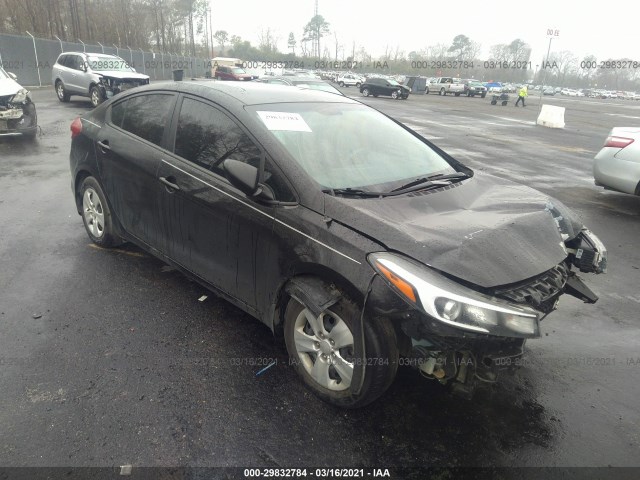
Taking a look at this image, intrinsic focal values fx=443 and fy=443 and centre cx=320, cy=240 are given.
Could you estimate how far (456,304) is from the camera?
213cm

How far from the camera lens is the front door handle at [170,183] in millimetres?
3369

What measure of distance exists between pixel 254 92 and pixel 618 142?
20.1 feet

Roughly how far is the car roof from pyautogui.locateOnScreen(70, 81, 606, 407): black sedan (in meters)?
0.02

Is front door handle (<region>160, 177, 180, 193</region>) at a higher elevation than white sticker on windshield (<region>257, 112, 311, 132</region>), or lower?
lower

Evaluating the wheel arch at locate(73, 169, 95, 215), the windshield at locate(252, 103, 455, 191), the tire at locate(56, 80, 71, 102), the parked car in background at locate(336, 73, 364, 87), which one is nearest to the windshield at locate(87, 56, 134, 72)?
the tire at locate(56, 80, 71, 102)

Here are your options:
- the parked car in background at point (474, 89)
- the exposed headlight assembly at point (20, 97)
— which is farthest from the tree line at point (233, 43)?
the exposed headlight assembly at point (20, 97)

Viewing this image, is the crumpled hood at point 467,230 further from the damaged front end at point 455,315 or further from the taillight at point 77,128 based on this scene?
the taillight at point 77,128

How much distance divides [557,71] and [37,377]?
12650cm

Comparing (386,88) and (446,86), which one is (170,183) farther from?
(446,86)

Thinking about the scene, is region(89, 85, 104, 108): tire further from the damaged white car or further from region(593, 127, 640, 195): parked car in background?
region(593, 127, 640, 195): parked car in background

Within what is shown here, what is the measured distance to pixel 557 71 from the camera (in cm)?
10669

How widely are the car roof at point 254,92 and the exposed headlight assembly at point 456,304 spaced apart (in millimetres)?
1793

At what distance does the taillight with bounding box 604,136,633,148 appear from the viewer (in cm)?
673

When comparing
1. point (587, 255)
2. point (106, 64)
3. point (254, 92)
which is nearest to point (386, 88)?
point (106, 64)
